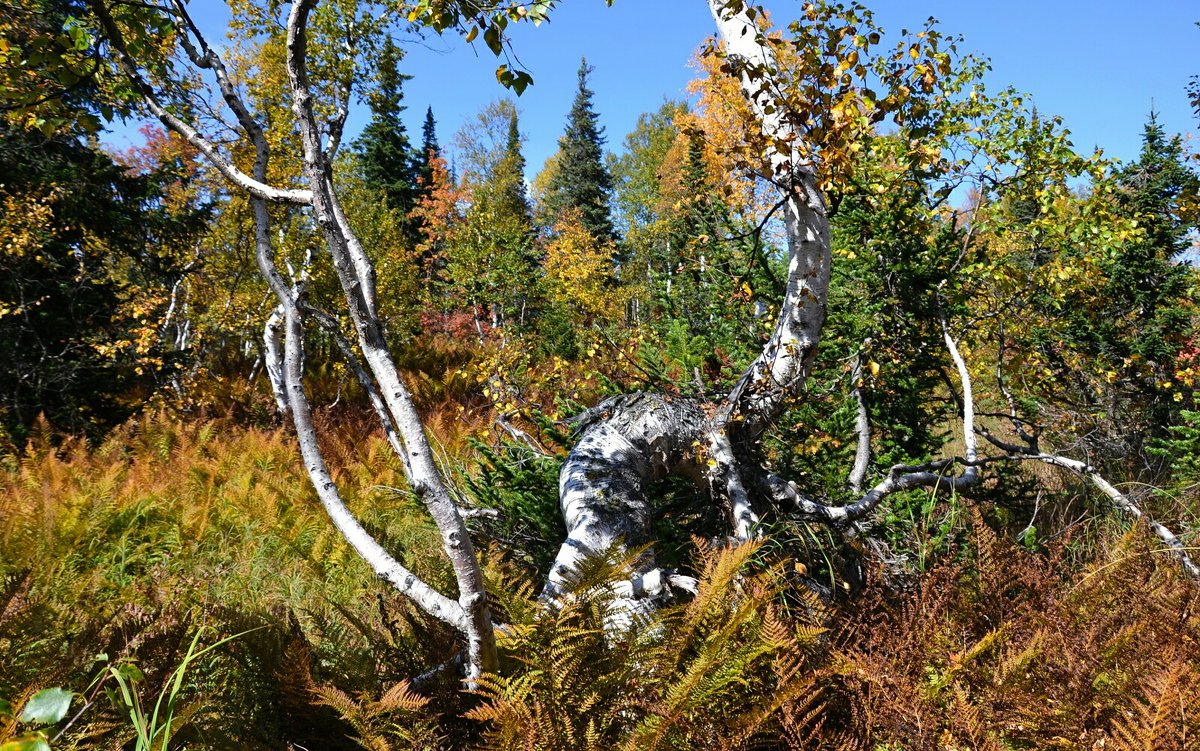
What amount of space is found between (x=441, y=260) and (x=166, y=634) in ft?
74.1

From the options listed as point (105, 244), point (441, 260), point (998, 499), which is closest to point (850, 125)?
point (998, 499)

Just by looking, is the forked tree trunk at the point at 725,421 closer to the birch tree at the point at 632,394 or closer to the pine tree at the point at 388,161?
the birch tree at the point at 632,394

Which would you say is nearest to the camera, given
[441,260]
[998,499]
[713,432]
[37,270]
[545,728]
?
[545,728]

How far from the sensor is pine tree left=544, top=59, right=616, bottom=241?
27797 mm

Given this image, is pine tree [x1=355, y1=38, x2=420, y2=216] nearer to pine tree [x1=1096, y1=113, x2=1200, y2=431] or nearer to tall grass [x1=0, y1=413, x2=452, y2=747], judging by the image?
tall grass [x1=0, y1=413, x2=452, y2=747]

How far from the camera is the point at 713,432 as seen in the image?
3305mm

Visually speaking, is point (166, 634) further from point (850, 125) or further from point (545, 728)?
point (850, 125)

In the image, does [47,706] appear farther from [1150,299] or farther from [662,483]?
[1150,299]

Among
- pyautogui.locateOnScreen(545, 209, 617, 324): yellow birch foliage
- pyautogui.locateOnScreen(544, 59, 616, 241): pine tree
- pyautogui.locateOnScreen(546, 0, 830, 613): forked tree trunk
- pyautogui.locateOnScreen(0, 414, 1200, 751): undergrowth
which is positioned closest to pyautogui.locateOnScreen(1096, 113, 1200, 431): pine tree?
pyautogui.locateOnScreen(0, 414, 1200, 751): undergrowth

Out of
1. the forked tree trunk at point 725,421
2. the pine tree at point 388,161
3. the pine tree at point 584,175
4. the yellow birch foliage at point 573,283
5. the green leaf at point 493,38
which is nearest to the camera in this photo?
the green leaf at point 493,38

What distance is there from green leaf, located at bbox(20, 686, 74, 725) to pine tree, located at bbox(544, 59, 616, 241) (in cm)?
2682

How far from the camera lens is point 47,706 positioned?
767 millimetres

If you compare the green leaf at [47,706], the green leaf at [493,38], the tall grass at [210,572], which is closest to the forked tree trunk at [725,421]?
the tall grass at [210,572]

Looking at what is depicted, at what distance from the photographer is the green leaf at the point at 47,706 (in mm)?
747
